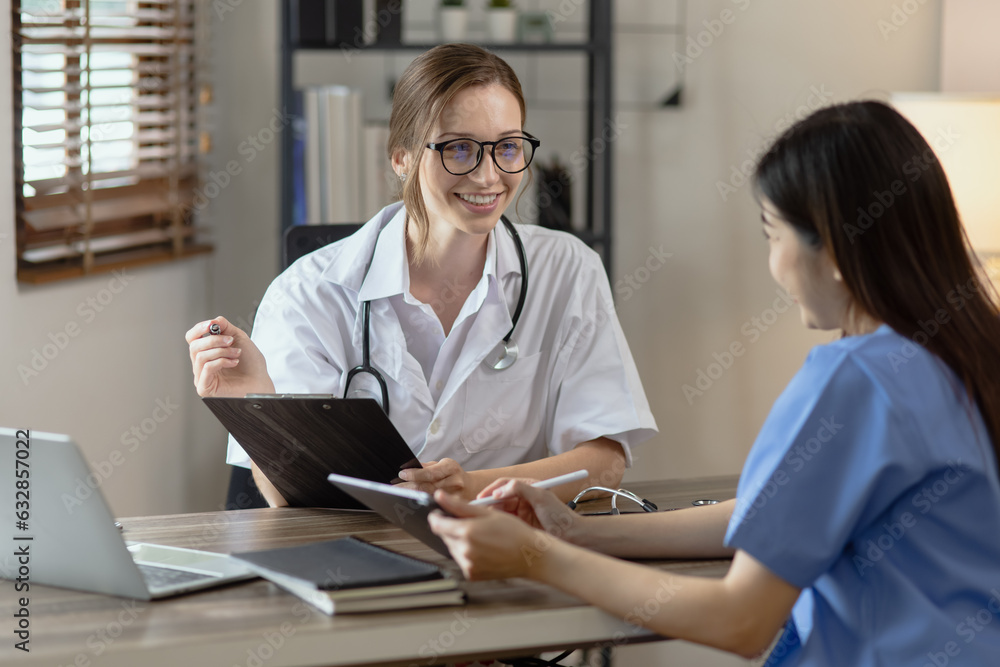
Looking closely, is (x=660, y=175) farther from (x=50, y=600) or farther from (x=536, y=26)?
(x=50, y=600)

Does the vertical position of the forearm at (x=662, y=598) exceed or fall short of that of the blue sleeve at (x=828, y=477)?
it falls short

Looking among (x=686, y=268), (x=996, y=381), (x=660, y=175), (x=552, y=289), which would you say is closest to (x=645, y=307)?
(x=686, y=268)

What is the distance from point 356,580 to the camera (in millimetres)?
1044

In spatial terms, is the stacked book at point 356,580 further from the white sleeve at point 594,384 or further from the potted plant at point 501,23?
the potted plant at point 501,23

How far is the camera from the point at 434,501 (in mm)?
1022

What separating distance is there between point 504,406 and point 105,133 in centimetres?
132

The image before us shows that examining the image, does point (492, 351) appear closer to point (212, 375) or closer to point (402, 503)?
point (212, 375)

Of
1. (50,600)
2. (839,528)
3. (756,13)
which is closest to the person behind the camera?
(839,528)

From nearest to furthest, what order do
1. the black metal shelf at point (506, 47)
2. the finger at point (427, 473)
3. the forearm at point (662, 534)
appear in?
the forearm at point (662, 534) → the finger at point (427, 473) → the black metal shelf at point (506, 47)

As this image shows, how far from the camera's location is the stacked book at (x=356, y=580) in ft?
3.38


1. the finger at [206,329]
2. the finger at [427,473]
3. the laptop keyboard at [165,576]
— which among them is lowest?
the laptop keyboard at [165,576]

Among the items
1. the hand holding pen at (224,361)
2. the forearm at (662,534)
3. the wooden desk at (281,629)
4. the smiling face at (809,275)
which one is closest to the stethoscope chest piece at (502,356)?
the hand holding pen at (224,361)

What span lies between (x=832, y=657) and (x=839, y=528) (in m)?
0.15

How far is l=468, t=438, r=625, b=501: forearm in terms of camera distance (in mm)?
1536
